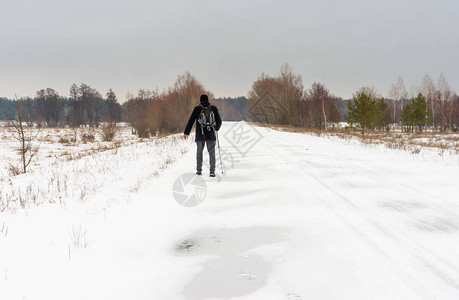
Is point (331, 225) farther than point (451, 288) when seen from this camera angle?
Yes

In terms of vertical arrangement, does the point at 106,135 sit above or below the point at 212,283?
above

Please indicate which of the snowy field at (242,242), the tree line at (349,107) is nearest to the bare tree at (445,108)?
the tree line at (349,107)

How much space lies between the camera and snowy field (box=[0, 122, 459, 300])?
2117 mm

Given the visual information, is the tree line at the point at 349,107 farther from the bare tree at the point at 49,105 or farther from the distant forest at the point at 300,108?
the bare tree at the point at 49,105

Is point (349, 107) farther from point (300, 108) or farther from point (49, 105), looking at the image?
point (49, 105)

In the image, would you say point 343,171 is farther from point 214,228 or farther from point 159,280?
point 159,280

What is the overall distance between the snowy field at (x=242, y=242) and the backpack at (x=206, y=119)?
6.26ft

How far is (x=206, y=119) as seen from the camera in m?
6.73

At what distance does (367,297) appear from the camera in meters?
1.95

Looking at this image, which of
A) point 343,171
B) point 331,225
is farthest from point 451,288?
point 343,171

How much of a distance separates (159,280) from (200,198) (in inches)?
99.6

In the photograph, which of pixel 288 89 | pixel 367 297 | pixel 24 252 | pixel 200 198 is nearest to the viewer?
pixel 367 297

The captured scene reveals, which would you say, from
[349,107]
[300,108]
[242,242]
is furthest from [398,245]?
[300,108]

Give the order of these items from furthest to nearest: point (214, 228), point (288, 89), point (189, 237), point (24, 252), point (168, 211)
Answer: point (288, 89), point (168, 211), point (214, 228), point (189, 237), point (24, 252)
